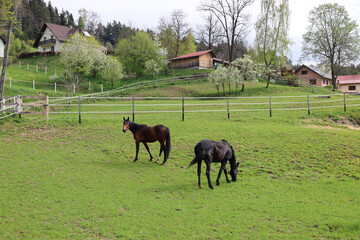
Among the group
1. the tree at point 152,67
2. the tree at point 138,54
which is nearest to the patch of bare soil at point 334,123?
the tree at point 152,67

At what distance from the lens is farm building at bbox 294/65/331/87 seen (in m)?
57.9

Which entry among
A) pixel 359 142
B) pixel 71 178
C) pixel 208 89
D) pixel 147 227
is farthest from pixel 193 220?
pixel 208 89

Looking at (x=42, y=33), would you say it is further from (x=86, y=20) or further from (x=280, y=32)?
(x=280, y=32)

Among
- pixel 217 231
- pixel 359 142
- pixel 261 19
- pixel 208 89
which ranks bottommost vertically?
pixel 217 231

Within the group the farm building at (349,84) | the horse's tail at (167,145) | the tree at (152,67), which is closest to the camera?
the horse's tail at (167,145)

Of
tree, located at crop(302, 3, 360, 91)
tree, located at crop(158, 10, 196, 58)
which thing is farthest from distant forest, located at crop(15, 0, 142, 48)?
tree, located at crop(302, 3, 360, 91)

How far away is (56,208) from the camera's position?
5984 mm

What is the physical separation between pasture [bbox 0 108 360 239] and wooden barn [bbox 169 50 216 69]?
38.5 meters

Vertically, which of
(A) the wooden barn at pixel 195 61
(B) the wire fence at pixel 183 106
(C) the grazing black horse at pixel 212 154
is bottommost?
(C) the grazing black horse at pixel 212 154

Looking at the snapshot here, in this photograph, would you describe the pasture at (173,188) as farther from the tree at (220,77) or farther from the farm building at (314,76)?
the farm building at (314,76)

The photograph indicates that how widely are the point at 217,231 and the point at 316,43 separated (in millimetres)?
46482

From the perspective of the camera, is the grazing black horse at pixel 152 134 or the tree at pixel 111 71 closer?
the grazing black horse at pixel 152 134

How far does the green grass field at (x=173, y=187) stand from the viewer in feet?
17.2

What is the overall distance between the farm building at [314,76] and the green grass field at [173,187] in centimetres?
5171
